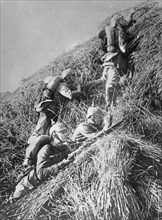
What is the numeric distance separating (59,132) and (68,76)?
678mm

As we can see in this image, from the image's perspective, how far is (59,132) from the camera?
4.04 metres

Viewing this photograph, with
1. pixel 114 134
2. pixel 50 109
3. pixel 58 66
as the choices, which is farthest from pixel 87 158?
pixel 58 66

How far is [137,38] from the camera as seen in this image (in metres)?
4.42

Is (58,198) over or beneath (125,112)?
beneath

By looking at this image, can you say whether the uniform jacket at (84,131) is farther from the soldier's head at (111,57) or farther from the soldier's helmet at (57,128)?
the soldier's head at (111,57)

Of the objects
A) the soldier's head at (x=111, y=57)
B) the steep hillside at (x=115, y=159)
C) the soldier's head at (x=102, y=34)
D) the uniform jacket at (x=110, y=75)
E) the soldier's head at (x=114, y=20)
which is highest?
the soldier's head at (x=114, y=20)

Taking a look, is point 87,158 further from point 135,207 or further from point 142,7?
point 142,7

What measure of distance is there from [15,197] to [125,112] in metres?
1.02

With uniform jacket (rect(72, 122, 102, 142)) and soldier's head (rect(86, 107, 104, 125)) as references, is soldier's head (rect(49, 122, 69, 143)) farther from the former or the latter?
soldier's head (rect(86, 107, 104, 125))

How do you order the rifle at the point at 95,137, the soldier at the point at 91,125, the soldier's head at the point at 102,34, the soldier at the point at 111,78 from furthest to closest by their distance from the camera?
1. the soldier's head at the point at 102,34
2. the soldier at the point at 111,78
3. the soldier at the point at 91,125
4. the rifle at the point at 95,137

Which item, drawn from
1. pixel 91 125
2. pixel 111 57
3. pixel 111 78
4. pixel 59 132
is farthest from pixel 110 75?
pixel 59 132

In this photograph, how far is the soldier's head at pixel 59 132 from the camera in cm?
397

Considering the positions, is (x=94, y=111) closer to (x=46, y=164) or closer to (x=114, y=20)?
(x=46, y=164)

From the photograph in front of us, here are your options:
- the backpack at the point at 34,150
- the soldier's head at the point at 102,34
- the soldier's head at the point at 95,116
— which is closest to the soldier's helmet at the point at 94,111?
the soldier's head at the point at 95,116
